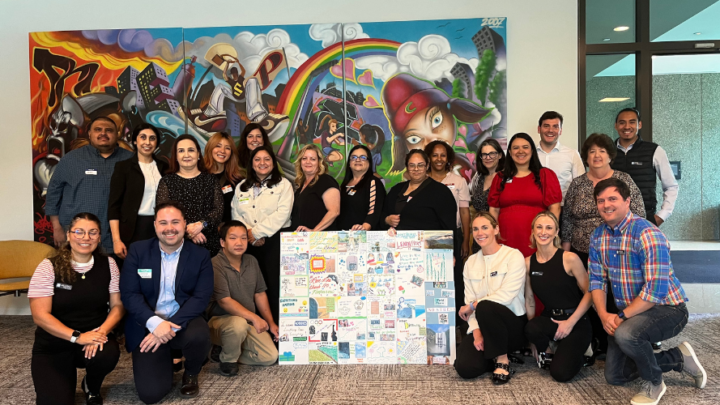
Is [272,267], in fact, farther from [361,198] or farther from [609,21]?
[609,21]

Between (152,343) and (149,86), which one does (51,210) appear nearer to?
(149,86)

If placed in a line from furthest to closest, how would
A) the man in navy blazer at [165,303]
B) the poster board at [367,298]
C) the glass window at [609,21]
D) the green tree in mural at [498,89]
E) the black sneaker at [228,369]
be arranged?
the glass window at [609,21]
the green tree in mural at [498,89]
the poster board at [367,298]
the black sneaker at [228,369]
the man in navy blazer at [165,303]

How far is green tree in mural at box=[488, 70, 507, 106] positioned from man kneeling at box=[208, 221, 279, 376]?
2664 millimetres

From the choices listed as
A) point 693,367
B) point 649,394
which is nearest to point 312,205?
point 649,394

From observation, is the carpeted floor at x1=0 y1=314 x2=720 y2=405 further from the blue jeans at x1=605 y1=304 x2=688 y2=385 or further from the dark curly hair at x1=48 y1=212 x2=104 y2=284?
the dark curly hair at x1=48 y1=212 x2=104 y2=284

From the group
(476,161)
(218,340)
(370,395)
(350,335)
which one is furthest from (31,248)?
(476,161)

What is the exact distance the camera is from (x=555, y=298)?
3.25 metres

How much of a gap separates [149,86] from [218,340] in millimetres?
2846

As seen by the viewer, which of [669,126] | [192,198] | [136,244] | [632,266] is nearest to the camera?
[632,266]

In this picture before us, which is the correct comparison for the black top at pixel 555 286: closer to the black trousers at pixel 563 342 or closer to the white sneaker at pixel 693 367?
the black trousers at pixel 563 342

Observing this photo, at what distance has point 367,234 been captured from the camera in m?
3.58

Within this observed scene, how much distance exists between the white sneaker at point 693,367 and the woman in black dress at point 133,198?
3.71 meters

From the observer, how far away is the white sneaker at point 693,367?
A: 2916 mm

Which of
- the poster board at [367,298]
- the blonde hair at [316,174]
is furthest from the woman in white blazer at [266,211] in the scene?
the poster board at [367,298]
